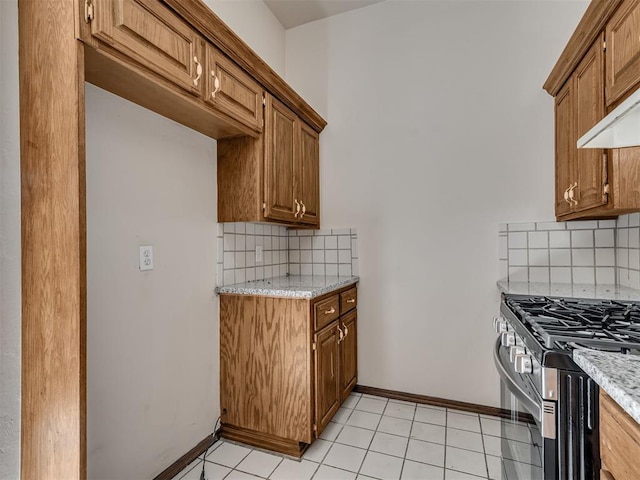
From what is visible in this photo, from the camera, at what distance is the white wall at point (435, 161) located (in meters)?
2.18

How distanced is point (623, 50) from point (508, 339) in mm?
1237

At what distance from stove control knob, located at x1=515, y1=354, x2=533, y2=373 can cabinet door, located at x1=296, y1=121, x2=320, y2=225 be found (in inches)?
63.8

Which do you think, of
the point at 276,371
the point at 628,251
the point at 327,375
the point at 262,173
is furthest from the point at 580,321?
the point at 262,173

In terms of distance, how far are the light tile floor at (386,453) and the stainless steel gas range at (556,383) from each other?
32 centimetres

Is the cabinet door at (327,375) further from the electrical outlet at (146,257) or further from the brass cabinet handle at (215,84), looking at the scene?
the brass cabinet handle at (215,84)

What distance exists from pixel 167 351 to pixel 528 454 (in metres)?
1.57

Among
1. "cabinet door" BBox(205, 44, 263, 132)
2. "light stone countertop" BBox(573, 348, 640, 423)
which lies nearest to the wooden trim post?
"cabinet door" BBox(205, 44, 263, 132)

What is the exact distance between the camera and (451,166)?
234cm

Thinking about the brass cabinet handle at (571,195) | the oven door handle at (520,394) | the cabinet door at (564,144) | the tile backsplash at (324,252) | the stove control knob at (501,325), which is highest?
the cabinet door at (564,144)

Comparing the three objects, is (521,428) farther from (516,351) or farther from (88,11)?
(88,11)

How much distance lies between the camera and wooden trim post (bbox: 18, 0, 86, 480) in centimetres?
96

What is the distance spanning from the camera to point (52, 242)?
99 cm

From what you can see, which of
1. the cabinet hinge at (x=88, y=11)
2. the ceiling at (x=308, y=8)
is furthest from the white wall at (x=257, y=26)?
the cabinet hinge at (x=88, y=11)

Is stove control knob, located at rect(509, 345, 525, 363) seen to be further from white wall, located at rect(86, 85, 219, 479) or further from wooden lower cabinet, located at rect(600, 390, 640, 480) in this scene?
white wall, located at rect(86, 85, 219, 479)
